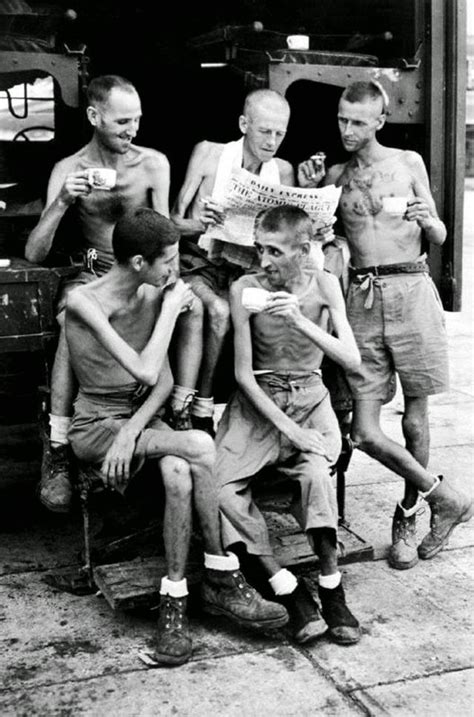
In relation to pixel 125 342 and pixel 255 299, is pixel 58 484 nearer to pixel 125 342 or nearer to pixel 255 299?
pixel 125 342

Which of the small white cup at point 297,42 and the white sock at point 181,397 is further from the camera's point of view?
the small white cup at point 297,42

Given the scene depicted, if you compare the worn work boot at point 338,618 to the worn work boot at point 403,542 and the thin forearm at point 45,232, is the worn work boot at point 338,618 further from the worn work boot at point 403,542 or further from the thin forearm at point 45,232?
the thin forearm at point 45,232

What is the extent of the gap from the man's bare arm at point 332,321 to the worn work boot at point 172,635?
108cm

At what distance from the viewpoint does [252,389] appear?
4.11 meters

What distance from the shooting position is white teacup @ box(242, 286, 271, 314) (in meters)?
3.82

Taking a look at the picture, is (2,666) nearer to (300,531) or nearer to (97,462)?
(97,462)

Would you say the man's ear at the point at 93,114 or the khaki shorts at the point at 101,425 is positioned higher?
the man's ear at the point at 93,114

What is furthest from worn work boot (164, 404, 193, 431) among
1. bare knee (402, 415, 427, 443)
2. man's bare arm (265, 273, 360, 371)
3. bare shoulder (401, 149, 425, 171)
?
bare shoulder (401, 149, 425, 171)

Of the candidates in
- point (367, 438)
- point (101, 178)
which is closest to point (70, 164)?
point (101, 178)

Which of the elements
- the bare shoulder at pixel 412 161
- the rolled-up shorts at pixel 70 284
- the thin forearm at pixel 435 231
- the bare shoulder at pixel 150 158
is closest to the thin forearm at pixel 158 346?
the rolled-up shorts at pixel 70 284

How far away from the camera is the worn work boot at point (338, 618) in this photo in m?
3.73

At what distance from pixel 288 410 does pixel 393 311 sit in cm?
74

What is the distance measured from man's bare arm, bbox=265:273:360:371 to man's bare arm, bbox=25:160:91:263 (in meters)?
0.93

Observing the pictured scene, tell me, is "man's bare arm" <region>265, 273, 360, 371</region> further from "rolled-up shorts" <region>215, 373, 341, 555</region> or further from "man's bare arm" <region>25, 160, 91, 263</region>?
"man's bare arm" <region>25, 160, 91, 263</region>
